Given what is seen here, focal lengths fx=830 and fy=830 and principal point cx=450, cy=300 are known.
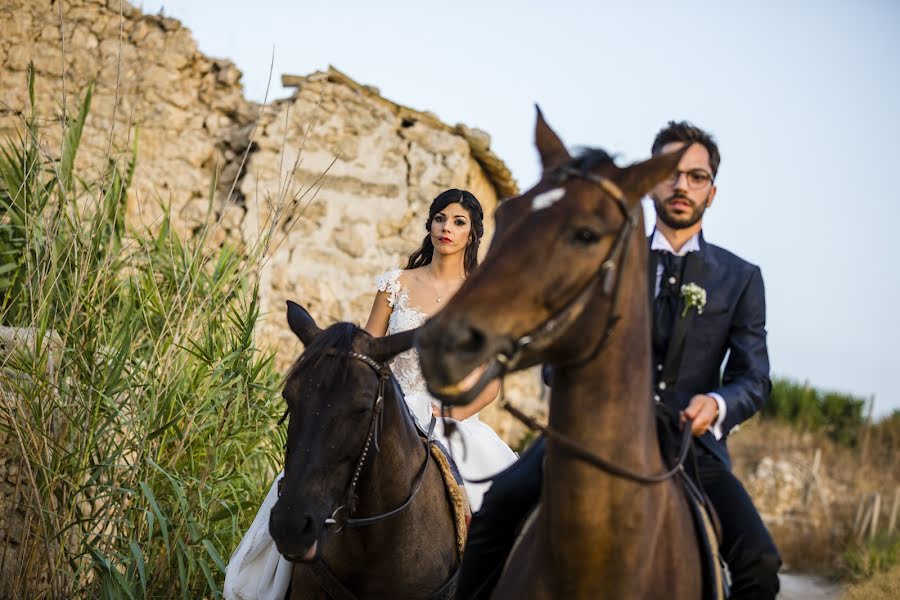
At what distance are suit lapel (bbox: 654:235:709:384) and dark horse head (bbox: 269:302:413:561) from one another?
111 cm

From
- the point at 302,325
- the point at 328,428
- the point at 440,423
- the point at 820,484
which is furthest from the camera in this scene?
the point at 820,484

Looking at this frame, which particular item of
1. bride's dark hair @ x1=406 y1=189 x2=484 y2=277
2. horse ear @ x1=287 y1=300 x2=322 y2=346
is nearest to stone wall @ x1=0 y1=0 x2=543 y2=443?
bride's dark hair @ x1=406 y1=189 x2=484 y2=277

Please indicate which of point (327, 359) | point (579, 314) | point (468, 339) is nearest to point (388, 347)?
point (327, 359)

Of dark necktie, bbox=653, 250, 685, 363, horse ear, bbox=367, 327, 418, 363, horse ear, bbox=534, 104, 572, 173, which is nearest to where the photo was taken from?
horse ear, bbox=534, 104, 572, 173

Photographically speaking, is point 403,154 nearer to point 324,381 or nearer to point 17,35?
point 17,35

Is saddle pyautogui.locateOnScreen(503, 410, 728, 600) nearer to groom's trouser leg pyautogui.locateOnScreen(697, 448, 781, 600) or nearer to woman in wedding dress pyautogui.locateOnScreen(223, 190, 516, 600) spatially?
groom's trouser leg pyautogui.locateOnScreen(697, 448, 781, 600)

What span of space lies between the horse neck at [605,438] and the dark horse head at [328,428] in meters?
1.15

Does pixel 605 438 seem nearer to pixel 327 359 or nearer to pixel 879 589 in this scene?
pixel 327 359

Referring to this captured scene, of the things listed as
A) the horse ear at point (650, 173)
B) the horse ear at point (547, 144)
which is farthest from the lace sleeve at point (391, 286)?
the horse ear at point (650, 173)

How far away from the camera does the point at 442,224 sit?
5.39 meters

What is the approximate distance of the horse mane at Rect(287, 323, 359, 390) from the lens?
3.38m

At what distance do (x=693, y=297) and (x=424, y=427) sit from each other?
2.33 meters

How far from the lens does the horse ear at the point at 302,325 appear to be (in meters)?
3.76

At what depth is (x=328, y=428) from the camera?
3.29 metres
